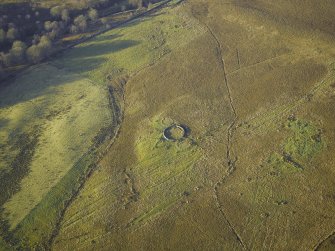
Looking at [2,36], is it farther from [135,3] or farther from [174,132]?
[174,132]

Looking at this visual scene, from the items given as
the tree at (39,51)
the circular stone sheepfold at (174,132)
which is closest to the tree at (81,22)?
the tree at (39,51)

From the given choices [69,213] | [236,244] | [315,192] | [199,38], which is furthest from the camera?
[199,38]

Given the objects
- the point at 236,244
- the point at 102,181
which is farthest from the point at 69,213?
the point at 236,244

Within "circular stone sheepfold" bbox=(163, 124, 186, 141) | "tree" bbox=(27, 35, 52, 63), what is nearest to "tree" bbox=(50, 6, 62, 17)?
"tree" bbox=(27, 35, 52, 63)

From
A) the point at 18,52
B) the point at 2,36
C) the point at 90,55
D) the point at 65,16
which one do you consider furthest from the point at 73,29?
the point at 2,36

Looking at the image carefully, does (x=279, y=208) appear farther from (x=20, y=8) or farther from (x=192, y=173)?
(x=20, y=8)

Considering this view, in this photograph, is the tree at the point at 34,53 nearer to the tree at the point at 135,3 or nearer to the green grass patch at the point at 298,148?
the tree at the point at 135,3

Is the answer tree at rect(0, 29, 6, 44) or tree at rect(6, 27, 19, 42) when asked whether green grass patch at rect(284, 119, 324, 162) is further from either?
tree at rect(0, 29, 6, 44)
